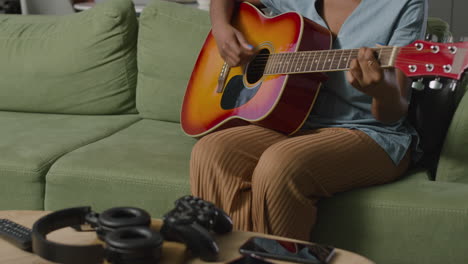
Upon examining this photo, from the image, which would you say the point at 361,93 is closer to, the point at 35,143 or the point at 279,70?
the point at 279,70

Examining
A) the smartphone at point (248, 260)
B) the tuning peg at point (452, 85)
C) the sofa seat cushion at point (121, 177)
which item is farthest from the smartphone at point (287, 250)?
the tuning peg at point (452, 85)

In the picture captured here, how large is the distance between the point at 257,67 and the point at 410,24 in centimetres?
41

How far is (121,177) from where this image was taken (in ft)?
5.17

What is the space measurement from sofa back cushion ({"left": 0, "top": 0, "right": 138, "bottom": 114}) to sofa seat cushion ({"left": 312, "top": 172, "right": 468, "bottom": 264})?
1043 millimetres

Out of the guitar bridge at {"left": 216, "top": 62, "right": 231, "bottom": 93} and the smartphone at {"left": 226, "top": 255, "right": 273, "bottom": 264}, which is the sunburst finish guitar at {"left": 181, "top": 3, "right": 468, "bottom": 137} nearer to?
the guitar bridge at {"left": 216, "top": 62, "right": 231, "bottom": 93}

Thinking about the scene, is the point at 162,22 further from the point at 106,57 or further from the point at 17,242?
the point at 17,242

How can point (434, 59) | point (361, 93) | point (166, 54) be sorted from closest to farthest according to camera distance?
point (434, 59), point (361, 93), point (166, 54)

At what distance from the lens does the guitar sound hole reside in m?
1.58

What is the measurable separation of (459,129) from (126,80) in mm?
1182

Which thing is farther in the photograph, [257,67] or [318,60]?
[257,67]

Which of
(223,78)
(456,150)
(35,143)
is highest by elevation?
(223,78)

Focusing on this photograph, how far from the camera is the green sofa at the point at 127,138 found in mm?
1399

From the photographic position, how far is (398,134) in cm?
153

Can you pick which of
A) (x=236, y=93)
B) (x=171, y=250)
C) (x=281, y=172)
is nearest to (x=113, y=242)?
(x=171, y=250)
